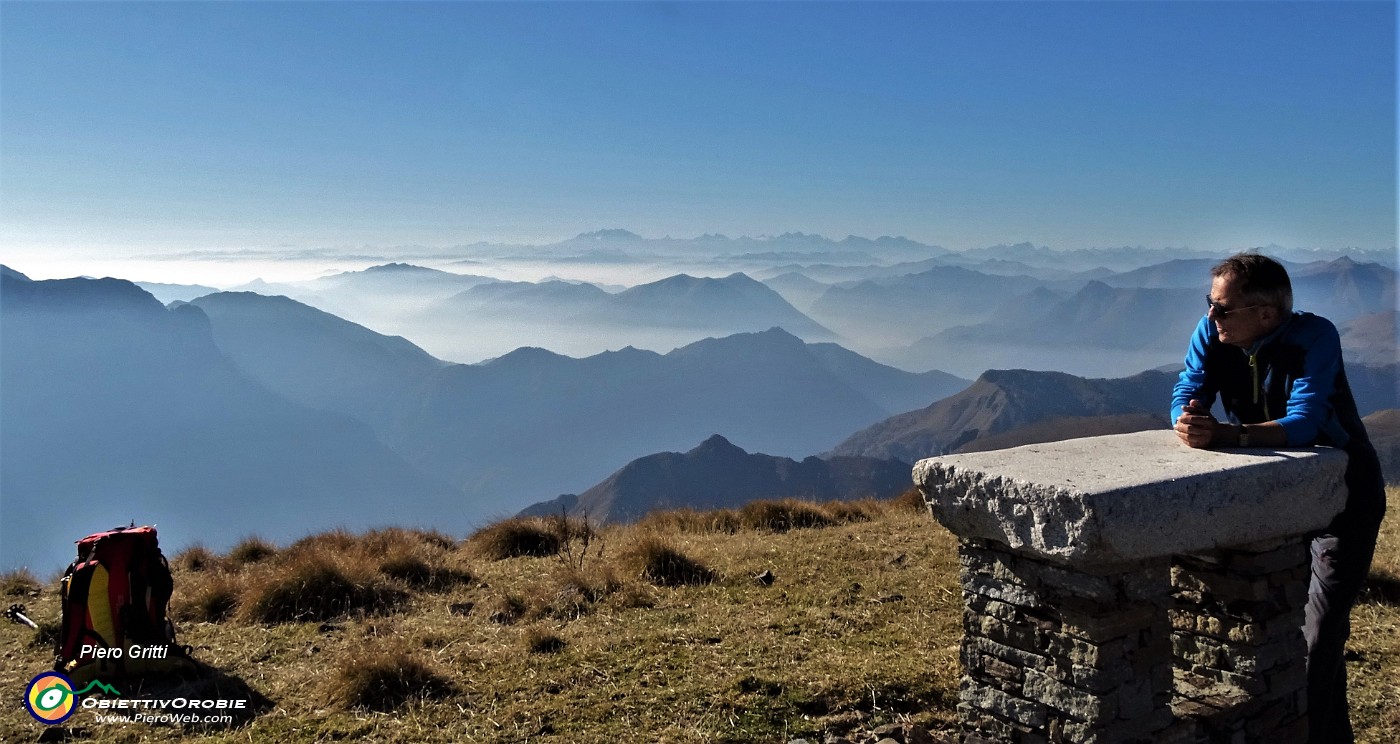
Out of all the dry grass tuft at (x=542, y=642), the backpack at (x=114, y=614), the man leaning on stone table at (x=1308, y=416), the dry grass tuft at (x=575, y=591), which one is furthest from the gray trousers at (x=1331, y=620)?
the backpack at (x=114, y=614)

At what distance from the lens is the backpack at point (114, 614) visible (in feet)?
19.4

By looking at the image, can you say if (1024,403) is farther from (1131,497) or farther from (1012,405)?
(1131,497)

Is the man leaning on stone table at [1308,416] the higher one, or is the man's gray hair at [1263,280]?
the man's gray hair at [1263,280]

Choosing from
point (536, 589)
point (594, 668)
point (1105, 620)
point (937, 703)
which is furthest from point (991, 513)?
point (536, 589)

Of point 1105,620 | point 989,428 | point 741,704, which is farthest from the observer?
point 989,428

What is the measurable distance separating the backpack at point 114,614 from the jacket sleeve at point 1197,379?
664 centimetres

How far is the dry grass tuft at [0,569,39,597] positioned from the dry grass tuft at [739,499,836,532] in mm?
8063

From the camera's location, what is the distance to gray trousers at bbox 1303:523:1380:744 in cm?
404

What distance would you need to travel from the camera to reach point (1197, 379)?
14.3 feet

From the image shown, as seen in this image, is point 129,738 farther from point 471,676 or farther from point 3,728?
point 471,676

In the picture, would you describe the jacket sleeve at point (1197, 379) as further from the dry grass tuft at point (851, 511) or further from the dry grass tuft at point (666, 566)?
the dry grass tuft at point (851, 511)

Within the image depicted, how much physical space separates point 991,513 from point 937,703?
2.00 metres

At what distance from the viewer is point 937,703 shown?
520 cm

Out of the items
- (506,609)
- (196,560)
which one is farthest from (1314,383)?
(196,560)
